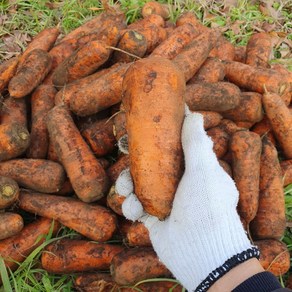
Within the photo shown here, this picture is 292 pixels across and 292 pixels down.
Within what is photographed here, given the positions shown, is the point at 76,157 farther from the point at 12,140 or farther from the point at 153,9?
the point at 153,9

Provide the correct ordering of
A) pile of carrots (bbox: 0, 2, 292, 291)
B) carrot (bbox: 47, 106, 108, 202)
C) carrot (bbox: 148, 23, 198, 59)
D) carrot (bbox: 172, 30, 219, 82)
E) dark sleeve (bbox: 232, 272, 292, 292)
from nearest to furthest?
dark sleeve (bbox: 232, 272, 292, 292) → pile of carrots (bbox: 0, 2, 292, 291) → carrot (bbox: 47, 106, 108, 202) → carrot (bbox: 172, 30, 219, 82) → carrot (bbox: 148, 23, 198, 59)

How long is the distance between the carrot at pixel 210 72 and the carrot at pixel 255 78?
14cm

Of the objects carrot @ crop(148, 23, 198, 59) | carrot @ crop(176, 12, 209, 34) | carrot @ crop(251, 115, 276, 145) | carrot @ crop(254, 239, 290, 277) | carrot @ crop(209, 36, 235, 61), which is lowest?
carrot @ crop(254, 239, 290, 277)

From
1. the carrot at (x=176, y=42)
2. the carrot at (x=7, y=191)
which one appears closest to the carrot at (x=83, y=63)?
the carrot at (x=176, y=42)

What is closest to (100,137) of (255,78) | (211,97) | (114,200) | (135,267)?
(114,200)

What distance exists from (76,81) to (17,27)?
1.80m

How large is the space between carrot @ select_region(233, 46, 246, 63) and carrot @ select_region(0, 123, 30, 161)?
2310mm

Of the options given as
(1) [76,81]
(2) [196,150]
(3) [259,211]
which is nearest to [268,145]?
(3) [259,211]

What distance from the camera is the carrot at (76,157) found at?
2.94 meters

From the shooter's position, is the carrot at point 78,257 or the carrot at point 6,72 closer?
the carrot at point 78,257

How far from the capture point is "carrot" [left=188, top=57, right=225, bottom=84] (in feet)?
11.3

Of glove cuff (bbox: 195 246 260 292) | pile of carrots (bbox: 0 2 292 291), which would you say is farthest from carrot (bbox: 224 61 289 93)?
glove cuff (bbox: 195 246 260 292)

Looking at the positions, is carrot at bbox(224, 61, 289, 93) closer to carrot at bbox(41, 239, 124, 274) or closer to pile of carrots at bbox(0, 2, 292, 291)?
pile of carrots at bbox(0, 2, 292, 291)

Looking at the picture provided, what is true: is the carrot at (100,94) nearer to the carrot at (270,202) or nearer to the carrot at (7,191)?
the carrot at (7,191)
